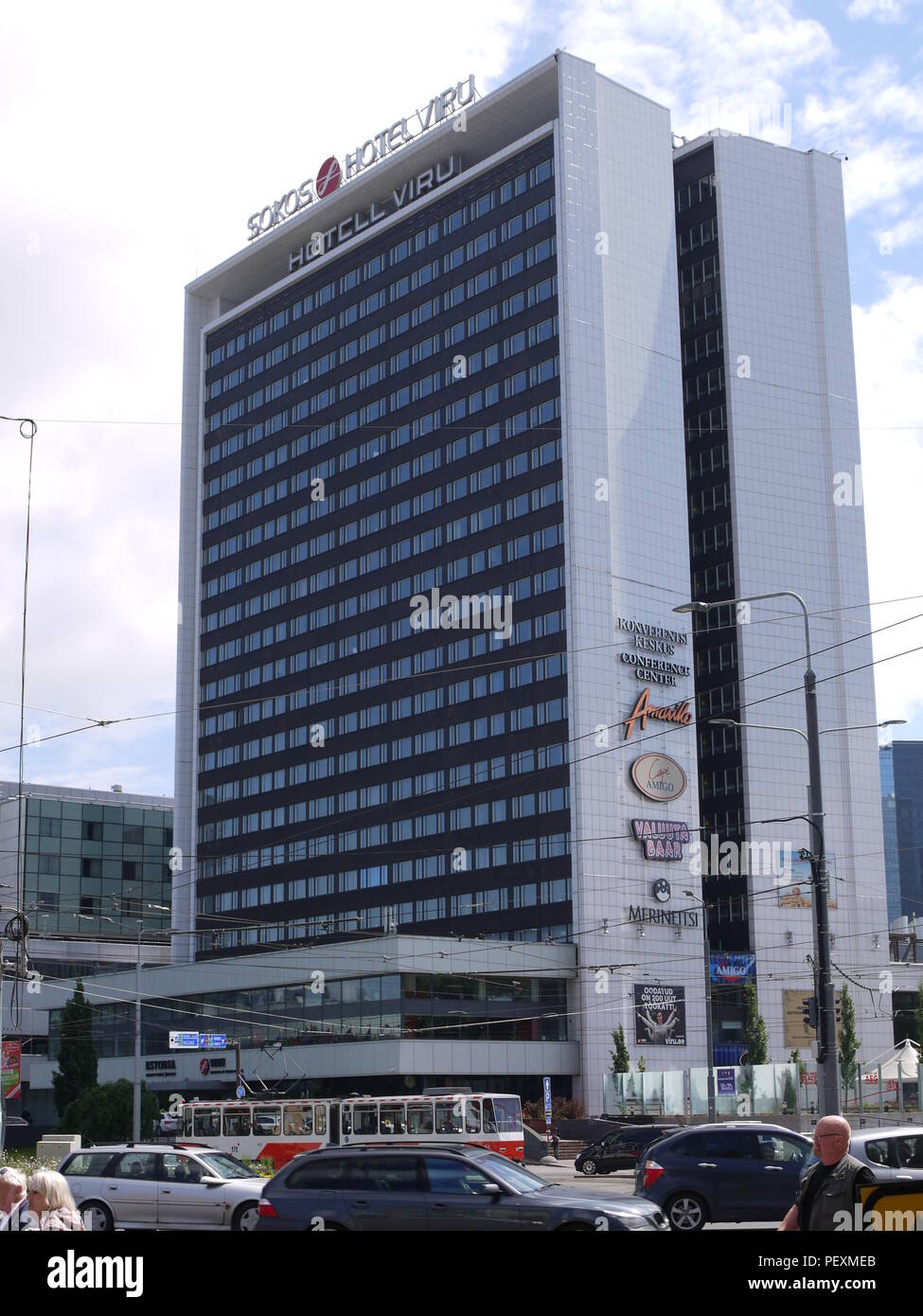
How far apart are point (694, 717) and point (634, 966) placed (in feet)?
58.2

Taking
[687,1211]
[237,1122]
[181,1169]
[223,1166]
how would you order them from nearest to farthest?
[687,1211] < [181,1169] < [223,1166] < [237,1122]

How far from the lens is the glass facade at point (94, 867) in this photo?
12544 centimetres

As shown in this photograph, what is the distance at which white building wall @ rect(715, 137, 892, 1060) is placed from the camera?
339ft

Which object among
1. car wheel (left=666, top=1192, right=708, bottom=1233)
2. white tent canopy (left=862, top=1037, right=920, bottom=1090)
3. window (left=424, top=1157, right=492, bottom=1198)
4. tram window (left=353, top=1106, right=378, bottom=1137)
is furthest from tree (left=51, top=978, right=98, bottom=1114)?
window (left=424, top=1157, right=492, bottom=1198)

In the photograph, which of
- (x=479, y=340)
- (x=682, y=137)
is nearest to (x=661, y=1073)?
(x=479, y=340)

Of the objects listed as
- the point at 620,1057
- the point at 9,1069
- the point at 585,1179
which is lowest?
the point at 585,1179

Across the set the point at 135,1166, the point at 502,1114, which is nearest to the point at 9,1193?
the point at 135,1166

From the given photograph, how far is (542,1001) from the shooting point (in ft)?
292

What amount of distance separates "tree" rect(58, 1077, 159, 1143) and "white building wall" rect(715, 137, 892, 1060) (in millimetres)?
43617

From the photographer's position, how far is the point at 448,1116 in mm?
49625

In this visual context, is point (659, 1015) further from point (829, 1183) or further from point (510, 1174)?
point (829, 1183)

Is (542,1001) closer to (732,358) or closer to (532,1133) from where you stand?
(532,1133)

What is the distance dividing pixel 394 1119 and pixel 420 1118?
3.17 ft

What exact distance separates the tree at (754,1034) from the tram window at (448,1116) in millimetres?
43452
